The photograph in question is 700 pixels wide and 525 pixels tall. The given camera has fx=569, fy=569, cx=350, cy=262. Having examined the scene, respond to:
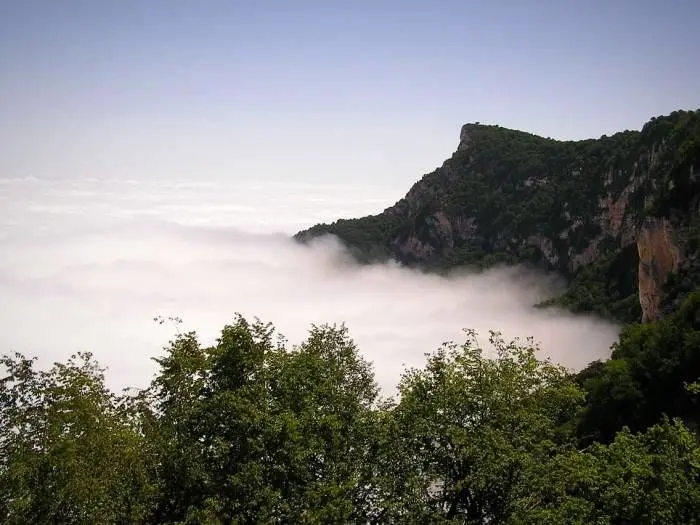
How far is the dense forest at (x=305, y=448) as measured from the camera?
24703mm

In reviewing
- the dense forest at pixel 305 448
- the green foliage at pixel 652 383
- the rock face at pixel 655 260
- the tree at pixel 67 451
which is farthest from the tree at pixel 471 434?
the rock face at pixel 655 260

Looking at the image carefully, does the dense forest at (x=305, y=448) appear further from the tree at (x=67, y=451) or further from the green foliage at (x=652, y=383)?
the green foliage at (x=652, y=383)

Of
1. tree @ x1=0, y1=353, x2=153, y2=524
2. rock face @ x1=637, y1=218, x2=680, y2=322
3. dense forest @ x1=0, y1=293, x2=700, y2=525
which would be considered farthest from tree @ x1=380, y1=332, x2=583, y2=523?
rock face @ x1=637, y1=218, x2=680, y2=322

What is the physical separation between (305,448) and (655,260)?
91.0m

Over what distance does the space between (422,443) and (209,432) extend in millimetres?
10420

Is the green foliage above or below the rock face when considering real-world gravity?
below

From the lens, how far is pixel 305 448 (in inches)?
1037

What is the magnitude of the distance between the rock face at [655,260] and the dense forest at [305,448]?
234 feet

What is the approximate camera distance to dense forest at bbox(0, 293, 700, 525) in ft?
81.0

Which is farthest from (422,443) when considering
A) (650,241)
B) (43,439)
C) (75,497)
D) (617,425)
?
(650,241)

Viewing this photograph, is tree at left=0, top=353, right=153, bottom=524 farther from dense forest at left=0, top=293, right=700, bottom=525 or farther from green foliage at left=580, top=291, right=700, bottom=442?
green foliage at left=580, top=291, right=700, bottom=442

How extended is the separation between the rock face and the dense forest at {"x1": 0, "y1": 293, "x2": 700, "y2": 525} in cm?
7145

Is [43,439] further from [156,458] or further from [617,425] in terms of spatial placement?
[617,425]

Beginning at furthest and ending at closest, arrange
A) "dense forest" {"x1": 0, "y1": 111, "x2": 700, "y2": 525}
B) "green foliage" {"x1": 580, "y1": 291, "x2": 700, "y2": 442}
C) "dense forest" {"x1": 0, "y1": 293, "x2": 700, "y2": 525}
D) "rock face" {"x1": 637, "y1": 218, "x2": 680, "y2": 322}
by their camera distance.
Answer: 1. "rock face" {"x1": 637, "y1": 218, "x2": 680, "y2": 322}
2. "green foliage" {"x1": 580, "y1": 291, "x2": 700, "y2": 442}
3. "dense forest" {"x1": 0, "y1": 293, "x2": 700, "y2": 525}
4. "dense forest" {"x1": 0, "y1": 111, "x2": 700, "y2": 525}
